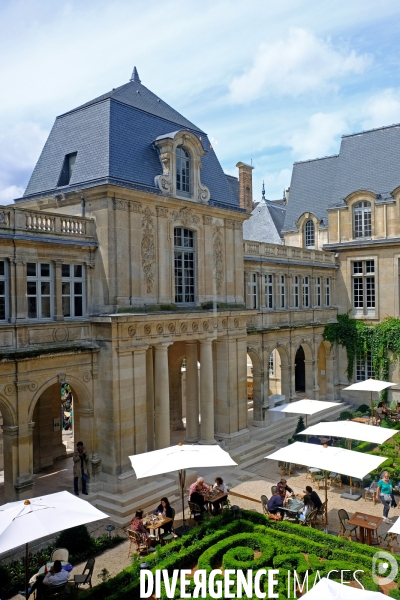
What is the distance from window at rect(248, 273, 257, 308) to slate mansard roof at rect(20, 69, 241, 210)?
5.69 meters

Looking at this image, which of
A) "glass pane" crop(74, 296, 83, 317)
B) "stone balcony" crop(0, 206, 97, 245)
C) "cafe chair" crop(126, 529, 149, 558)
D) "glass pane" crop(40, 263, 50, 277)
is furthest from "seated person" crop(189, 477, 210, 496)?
"stone balcony" crop(0, 206, 97, 245)

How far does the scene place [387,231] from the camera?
34.7 meters

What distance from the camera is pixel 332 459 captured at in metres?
16.6

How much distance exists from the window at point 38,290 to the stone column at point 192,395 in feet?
27.1

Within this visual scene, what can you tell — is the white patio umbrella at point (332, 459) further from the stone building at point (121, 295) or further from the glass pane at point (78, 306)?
the glass pane at point (78, 306)

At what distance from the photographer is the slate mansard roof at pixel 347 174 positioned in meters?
35.9

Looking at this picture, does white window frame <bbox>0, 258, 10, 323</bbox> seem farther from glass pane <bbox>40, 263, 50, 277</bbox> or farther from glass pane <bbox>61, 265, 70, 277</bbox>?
glass pane <bbox>61, 265, 70, 277</bbox>

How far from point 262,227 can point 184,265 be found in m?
20.6

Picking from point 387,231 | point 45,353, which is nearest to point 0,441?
point 45,353

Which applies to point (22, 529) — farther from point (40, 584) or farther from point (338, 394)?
point (338, 394)

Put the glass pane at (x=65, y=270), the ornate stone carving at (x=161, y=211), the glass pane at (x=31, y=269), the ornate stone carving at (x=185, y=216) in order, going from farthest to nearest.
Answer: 1. the ornate stone carving at (x=185, y=216)
2. the ornate stone carving at (x=161, y=211)
3. the glass pane at (x=65, y=270)
4. the glass pane at (x=31, y=269)

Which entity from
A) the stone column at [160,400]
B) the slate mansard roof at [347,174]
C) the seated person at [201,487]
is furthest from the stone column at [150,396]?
the slate mansard roof at [347,174]

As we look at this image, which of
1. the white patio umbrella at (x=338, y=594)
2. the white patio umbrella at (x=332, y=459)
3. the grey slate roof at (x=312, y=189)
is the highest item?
the grey slate roof at (x=312, y=189)

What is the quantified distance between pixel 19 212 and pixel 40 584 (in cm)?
1128
